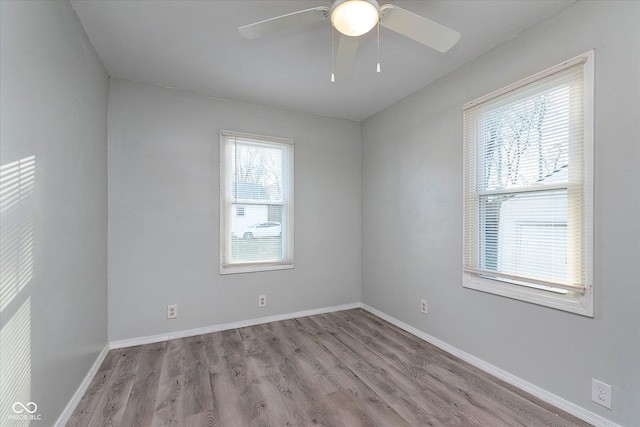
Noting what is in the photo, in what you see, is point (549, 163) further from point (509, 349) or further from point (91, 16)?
point (91, 16)

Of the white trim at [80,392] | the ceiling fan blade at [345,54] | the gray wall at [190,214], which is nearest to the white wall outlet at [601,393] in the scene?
the ceiling fan blade at [345,54]

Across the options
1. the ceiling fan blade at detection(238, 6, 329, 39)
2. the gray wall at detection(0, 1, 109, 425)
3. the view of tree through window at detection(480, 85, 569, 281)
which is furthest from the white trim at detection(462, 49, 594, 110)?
the gray wall at detection(0, 1, 109, 425)

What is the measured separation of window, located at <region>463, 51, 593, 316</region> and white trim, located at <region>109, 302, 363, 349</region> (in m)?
1.82

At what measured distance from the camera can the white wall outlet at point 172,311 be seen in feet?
9.74

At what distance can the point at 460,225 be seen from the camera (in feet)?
8.54

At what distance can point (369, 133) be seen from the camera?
152 inches

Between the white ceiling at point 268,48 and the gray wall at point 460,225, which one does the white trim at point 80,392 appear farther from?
the gray wall at point 460,225

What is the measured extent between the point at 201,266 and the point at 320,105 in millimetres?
2260

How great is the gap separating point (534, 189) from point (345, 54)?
5.20 ft

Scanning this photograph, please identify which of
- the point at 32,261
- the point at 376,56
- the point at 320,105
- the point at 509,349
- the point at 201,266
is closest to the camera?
the point at 32,261

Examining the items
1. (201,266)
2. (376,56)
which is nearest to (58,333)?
(201,266)

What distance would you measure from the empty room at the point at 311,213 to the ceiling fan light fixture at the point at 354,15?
0.02 meters

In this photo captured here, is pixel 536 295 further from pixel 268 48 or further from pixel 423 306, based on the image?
pixel 268 48

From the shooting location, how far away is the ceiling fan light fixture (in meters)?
1.39
